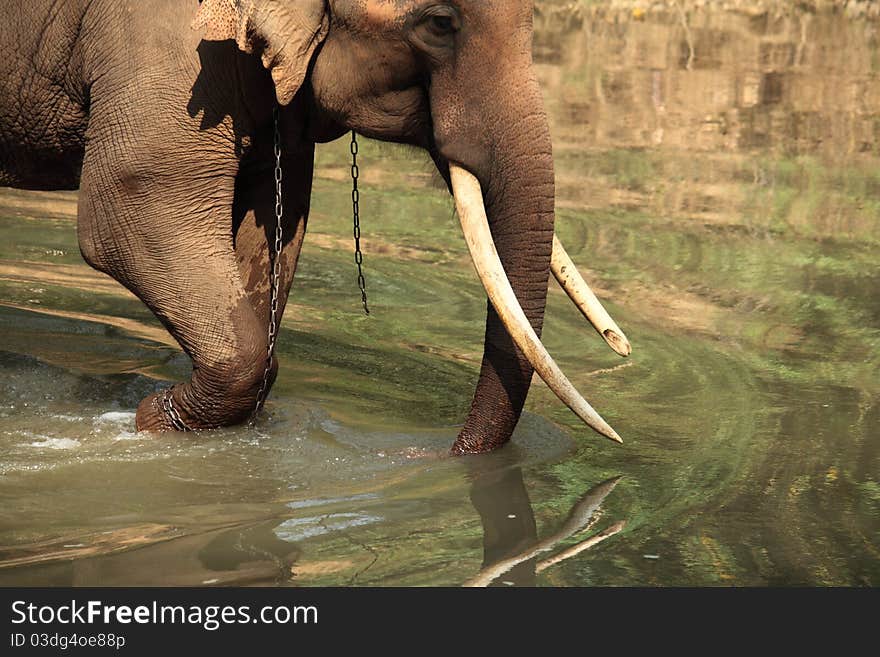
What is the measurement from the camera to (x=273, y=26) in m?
5.77

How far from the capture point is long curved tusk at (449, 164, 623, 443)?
5.66 m

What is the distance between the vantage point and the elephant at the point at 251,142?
5.65m

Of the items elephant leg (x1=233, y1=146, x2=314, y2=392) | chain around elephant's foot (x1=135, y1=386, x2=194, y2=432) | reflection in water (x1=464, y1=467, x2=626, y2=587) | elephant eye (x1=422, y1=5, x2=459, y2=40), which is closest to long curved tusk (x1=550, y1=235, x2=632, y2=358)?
reflection in water (x1=464, y1=467, x2=626, y2=587)

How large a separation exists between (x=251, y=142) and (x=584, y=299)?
54.5 inches

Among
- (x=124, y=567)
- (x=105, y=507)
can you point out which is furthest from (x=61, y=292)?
(x=124, y=567)

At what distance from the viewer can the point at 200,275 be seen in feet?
20.7

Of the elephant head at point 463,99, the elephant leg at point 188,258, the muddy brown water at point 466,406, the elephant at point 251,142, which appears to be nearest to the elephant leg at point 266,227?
the elephant at point 251,142

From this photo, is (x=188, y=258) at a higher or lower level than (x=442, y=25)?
lower

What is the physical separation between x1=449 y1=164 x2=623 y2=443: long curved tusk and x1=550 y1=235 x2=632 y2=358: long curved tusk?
422 mm

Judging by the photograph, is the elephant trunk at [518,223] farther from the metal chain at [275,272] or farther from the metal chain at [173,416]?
the metal chain at [173,416]

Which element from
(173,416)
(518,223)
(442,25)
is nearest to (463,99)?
(442,25)

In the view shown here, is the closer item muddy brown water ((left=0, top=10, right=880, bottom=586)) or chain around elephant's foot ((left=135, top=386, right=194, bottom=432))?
muddy brown water ((left=0, top=10, right=880, bottom=586))

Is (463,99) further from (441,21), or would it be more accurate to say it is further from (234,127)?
(234,127)

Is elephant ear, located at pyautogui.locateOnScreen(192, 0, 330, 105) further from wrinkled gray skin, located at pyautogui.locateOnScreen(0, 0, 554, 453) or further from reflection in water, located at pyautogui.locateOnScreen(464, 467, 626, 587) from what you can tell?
reflection in water, located at pyautogui.locateOnScreen(464, 467, 626, 587)
